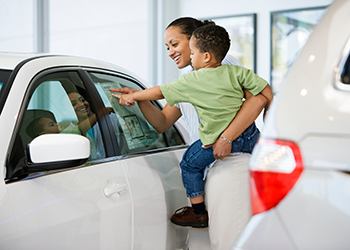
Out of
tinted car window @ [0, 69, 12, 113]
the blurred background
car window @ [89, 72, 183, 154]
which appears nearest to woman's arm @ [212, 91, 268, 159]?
car window @ [89, 72, 183, 154]

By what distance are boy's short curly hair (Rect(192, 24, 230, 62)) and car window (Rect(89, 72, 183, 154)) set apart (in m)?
0.42

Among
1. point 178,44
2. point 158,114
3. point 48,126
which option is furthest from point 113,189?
point 178,44

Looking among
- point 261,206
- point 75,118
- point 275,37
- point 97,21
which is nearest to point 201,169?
point 75,118

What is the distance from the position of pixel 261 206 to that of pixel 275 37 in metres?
5.06

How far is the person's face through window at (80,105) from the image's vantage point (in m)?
1.44

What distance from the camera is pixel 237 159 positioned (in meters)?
1.60

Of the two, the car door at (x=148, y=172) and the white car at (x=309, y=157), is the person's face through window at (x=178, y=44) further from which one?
the white car at (x=309, y=157)

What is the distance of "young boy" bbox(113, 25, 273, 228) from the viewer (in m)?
1.51

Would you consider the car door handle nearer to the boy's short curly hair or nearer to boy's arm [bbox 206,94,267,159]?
boy's arm [bbox 206,94,267,159]

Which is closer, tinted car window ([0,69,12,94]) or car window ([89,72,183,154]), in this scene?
tinted car window ([0,69,12,94])

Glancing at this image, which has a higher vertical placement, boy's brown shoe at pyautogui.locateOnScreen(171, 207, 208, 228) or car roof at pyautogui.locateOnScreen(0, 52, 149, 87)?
car roof at pyautogui.locateOnScreen(0, 52, 149, 87)

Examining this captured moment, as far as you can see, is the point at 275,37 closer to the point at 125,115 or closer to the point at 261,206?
the point at 125,115

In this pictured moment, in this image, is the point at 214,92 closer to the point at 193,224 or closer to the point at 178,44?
the point at 178,44

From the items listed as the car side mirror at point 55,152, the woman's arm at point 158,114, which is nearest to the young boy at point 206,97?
the woman's arm at point 158,114
